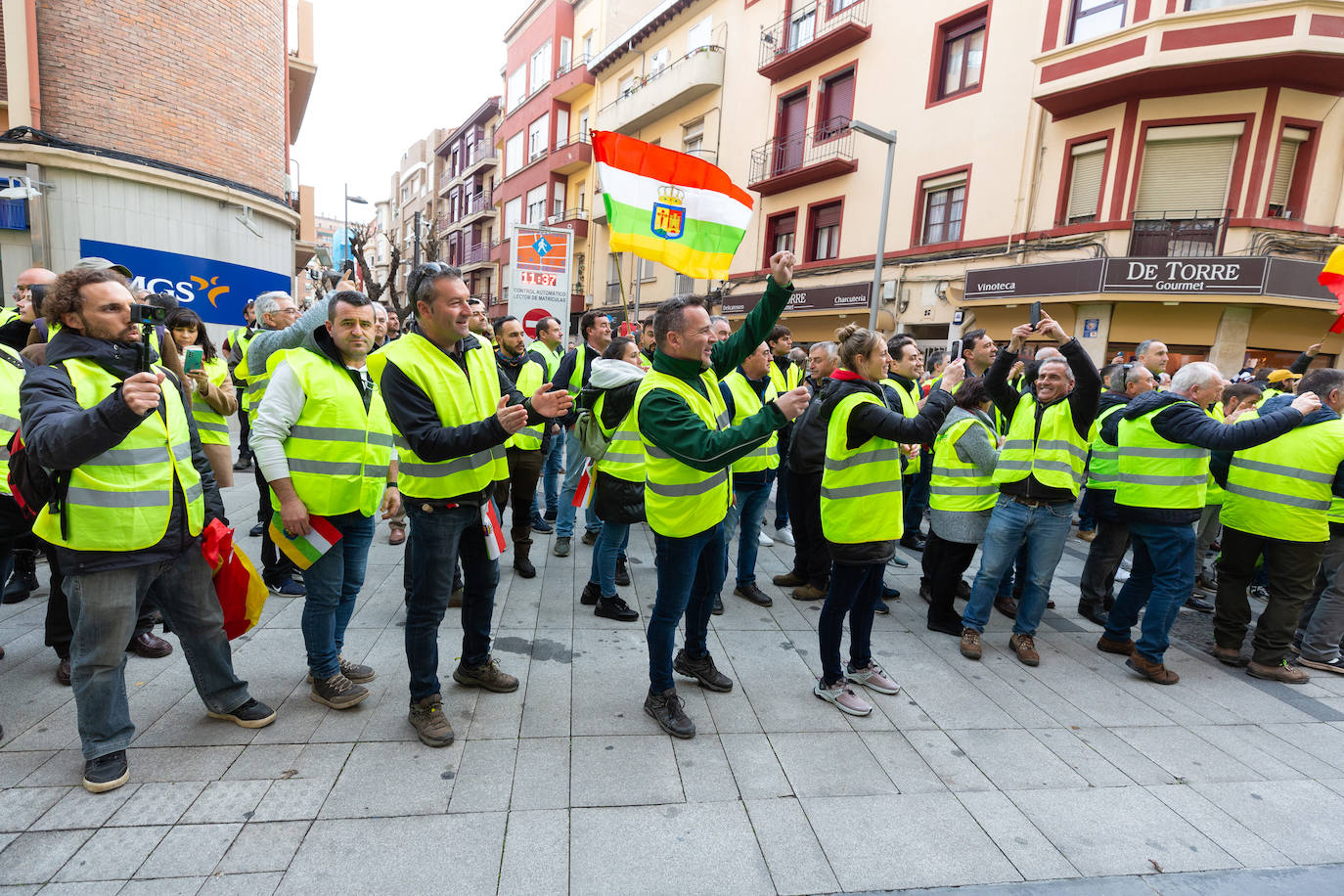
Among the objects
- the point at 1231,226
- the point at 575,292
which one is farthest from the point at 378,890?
the point at 575,292

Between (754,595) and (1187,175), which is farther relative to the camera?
(1187,175)

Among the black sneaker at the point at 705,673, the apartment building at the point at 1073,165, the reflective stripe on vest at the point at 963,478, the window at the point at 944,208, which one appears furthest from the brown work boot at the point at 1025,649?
the window at the point at 944,208

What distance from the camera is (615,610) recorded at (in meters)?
4.54

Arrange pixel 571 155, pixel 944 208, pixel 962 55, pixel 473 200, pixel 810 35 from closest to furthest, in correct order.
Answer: pixel 962 55
pixel 944 208
pixel 810 35
pixel 571 155
pixel 473 200

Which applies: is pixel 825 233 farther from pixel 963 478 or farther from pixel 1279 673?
pixel 1279 673

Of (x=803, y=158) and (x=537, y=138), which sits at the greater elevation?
(x=537, y=138)

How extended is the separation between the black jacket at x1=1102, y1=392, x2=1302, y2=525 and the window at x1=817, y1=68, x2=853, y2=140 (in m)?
15.9

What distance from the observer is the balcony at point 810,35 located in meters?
17.0

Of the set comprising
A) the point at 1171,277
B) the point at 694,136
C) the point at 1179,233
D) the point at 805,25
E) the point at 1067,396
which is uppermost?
the point at 805,25

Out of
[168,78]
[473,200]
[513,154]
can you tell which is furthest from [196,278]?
[473,200]

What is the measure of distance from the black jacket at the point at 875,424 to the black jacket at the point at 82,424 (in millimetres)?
2984

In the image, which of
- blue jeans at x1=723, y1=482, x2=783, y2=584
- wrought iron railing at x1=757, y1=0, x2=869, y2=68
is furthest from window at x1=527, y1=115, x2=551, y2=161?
blue jeans at x1=723, y1=482, x2=783, y2=584

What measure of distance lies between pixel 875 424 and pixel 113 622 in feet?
11.1

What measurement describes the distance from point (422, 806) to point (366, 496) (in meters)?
1.46
